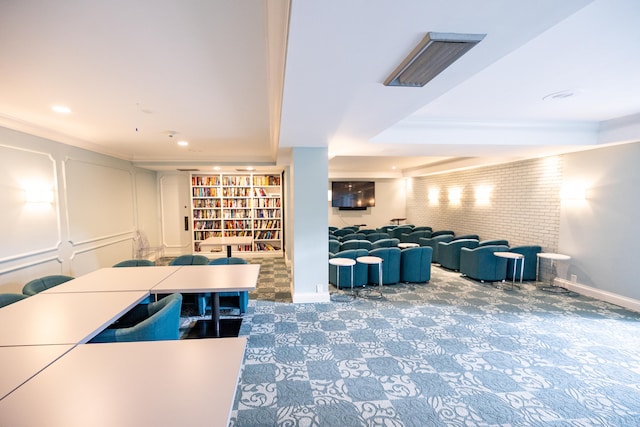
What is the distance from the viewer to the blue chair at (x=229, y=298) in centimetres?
380

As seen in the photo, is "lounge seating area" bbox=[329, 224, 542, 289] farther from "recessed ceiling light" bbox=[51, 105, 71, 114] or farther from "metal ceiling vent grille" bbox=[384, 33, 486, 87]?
"recessed ceiling light" bbox=[51, 105, 71, 114]

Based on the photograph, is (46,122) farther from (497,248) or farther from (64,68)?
(497,248)

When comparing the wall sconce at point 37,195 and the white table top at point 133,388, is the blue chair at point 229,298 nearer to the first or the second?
the white table top at point 133,388

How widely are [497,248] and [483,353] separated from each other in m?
3.15

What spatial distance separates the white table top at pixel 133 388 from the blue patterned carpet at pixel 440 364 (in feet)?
3.25

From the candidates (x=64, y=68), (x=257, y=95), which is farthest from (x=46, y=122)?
(x=257, y=95)

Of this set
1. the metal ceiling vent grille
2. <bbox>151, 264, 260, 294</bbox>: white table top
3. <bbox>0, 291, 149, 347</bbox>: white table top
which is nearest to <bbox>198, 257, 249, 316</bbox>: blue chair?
<bbox>151, 264, 260, 294</bbox>: white table top

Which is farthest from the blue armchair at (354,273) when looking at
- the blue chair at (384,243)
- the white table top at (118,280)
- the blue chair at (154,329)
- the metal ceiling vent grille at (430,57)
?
the metal ceiling vent grille at (430,57)

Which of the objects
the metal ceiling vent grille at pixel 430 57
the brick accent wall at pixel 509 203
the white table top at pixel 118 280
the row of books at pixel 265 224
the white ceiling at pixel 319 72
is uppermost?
the white ceiling at pixel 319 72

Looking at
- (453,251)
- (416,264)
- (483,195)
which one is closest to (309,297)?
(416,264)

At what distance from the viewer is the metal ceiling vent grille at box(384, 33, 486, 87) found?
4.50 ft

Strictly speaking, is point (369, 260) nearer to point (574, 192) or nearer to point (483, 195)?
point (574, 192)

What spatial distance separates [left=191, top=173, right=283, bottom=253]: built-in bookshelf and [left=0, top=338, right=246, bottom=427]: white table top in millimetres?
6603

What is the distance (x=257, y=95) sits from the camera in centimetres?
280
